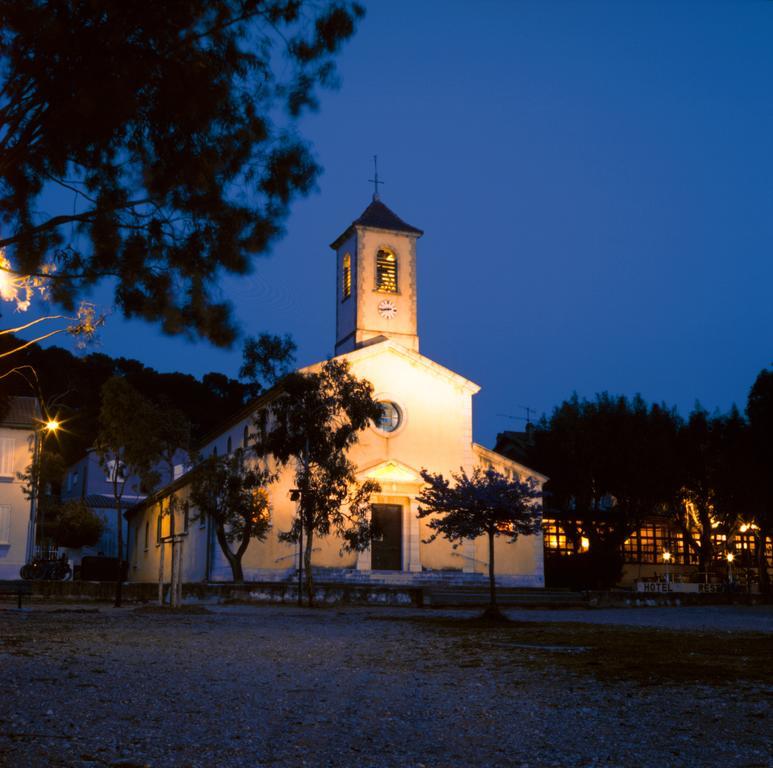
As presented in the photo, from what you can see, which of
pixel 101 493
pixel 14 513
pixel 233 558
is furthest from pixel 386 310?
pixel 101 493

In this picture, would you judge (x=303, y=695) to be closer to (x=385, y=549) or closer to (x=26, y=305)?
(x=26, y=305)

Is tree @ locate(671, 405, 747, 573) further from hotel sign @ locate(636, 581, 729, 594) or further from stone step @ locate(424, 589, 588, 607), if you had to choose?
stone step @ locate(424, 589, 588, 607)

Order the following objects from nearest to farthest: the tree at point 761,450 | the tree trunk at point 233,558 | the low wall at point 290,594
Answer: the low wall at point 290,594 < the tree trunk at point 233,558 < the tree at point 761,450

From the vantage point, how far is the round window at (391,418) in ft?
123

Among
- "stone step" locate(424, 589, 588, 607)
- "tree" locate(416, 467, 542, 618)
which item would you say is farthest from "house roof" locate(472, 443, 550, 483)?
"tree" locate(416, 467, 542, 618)

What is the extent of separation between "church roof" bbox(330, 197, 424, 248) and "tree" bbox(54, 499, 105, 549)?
748 inches

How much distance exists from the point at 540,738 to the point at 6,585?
35.4m

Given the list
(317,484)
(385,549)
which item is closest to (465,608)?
(317,484)

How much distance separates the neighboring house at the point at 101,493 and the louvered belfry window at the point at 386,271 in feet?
55.2

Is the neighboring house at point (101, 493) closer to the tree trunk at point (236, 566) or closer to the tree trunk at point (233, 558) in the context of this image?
the tree trunk at point (233, 558)

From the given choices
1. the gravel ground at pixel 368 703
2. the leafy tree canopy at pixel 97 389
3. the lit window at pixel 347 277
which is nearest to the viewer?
the gravel ground at pixel 368 703

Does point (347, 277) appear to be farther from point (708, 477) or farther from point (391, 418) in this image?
point (708, 477)

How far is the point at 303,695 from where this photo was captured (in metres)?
7.90

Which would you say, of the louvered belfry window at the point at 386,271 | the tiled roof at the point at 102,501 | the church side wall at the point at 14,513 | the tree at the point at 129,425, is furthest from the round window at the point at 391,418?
the tiled roof at the point at 102,501
